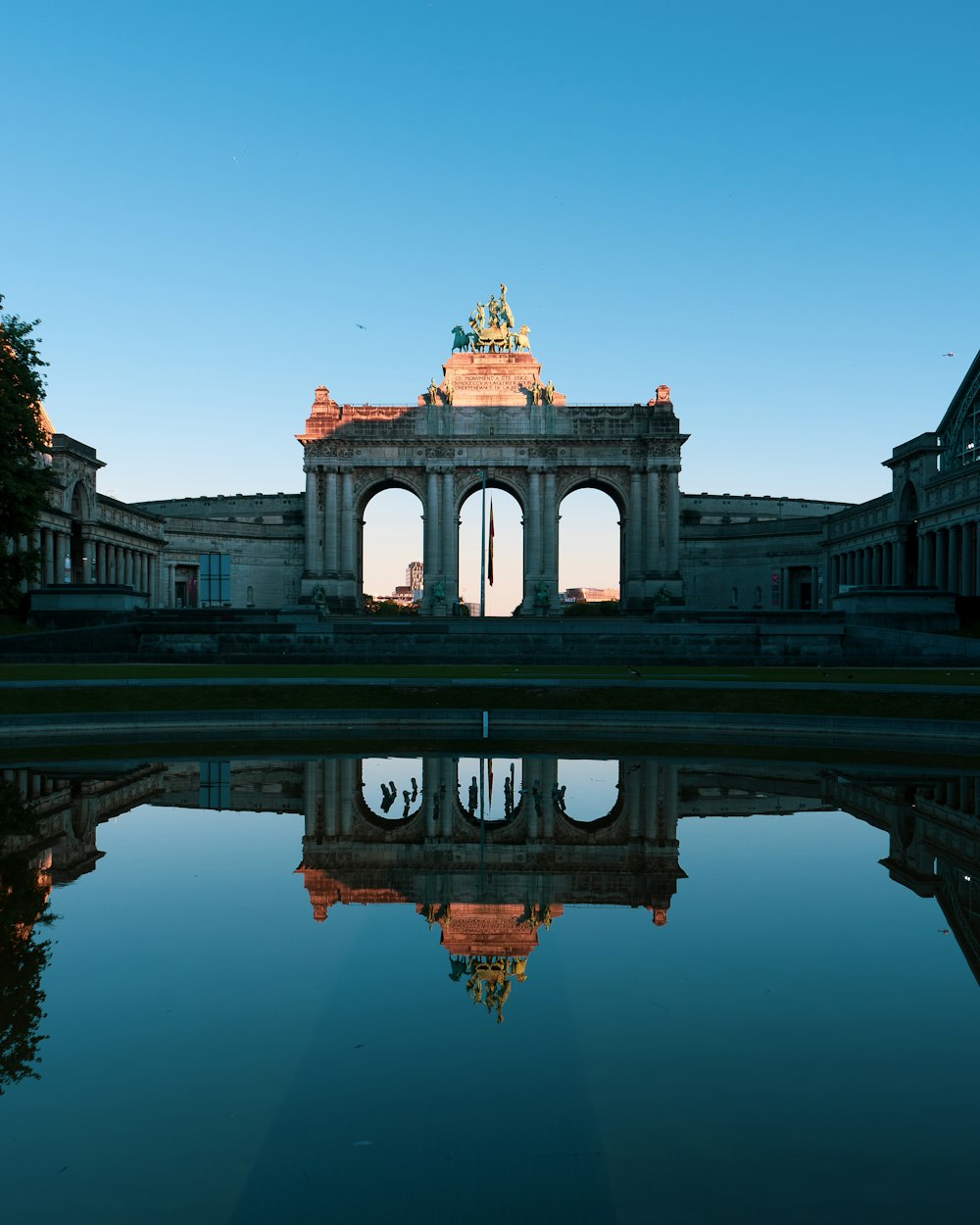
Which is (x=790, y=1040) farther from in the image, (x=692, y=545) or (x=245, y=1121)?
(x=692, y=545)

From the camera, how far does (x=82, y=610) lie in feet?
182

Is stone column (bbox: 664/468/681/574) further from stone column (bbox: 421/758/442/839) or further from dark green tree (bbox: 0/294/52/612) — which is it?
stone column (bbox: 421/758/442/839)

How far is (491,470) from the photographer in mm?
91062

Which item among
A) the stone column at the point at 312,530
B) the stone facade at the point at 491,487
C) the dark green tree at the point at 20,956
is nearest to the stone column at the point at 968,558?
the stone facade at the point at 491,487

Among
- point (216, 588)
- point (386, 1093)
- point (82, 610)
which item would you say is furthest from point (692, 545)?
point (386, 1093)

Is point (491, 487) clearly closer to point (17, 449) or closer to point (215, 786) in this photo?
point (17, 449)

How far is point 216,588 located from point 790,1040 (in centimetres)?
6118

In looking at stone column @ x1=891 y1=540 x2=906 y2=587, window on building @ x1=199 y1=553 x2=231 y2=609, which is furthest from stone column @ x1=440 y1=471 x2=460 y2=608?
stone column @ x1=891 y1=540 x2=906 y2=587

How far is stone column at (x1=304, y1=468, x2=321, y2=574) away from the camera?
90938 millimetres

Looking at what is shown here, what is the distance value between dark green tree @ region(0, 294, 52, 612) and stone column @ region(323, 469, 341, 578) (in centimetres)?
4144

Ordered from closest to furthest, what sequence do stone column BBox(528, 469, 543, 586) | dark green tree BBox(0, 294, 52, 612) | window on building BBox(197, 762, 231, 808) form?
window on building BBox(197, 762, 231, 808) → dark green tree BBox(0, 294, 52, 612) → stone column BBox(528, 469, 543, 586)

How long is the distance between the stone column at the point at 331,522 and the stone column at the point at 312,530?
861mm

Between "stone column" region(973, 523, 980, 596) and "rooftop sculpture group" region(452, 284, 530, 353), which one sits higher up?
"rooftop sculpture group" region(452, 284, 530, 353)

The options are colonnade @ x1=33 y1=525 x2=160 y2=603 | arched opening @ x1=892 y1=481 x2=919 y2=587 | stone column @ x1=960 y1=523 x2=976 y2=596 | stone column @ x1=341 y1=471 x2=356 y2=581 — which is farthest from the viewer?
stone column @ x1=341 y1=471 x2=356 y2=581
